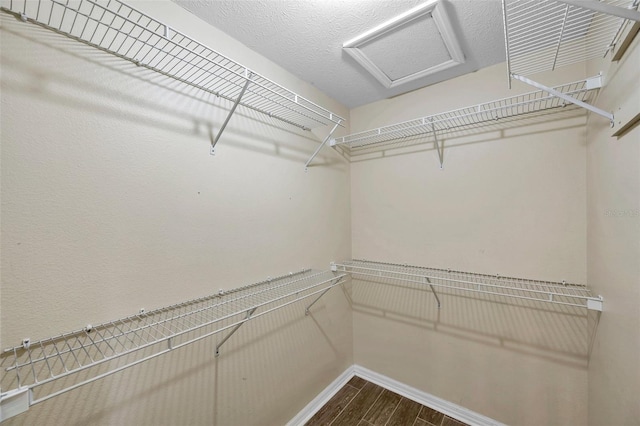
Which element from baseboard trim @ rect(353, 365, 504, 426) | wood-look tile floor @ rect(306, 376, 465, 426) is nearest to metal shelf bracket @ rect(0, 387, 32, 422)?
wood-look tile floor @ rect(306, 376, 465, 426)

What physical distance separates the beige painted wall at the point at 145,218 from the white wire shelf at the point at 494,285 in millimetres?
715

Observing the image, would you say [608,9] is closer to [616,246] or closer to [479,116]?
[616,246]

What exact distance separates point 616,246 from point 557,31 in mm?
1003

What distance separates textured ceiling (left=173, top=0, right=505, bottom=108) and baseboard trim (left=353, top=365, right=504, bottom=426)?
222 cm

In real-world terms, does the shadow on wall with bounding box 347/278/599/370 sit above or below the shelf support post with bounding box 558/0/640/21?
below

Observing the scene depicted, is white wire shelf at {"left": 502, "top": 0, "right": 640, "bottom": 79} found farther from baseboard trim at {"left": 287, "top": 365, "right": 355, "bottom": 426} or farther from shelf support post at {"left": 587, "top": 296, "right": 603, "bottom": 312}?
baseboard trim at {"left": 287, "top": 365, "right": 355, "bottom": 426}

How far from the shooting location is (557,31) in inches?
45.5

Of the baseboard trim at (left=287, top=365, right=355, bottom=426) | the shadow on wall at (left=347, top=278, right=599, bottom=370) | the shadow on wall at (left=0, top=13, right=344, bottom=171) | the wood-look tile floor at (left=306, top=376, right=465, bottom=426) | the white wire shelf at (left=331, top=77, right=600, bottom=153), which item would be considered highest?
the white wire shelf at (left=331, top=77, right=600, bottom=153)

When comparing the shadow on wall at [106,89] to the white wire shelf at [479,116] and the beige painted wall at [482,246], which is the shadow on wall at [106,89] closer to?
the white wire shelf at [479,116]

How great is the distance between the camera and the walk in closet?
0.77 m

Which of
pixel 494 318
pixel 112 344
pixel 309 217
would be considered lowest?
pixel 494 318

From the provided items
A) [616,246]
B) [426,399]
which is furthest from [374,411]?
[616,246]

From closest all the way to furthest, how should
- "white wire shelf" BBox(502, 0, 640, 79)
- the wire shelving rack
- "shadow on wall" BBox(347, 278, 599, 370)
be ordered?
the wire shelving rack
"white wire shelf" BBox(502, 0, 640, 79)
"shadow on wall" BBox(347, 278, 599, 370)

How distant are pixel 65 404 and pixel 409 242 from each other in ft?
6.15
